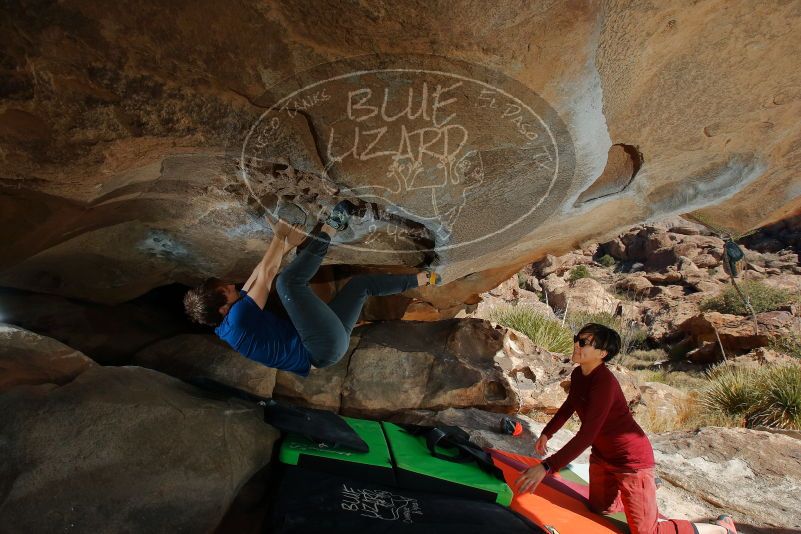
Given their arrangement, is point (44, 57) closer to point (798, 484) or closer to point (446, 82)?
point (446, 82)

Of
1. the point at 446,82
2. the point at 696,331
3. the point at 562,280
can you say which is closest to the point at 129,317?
the point at 446,82

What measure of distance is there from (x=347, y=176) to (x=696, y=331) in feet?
45.3

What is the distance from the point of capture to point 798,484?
3.43m

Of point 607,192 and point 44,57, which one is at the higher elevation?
point 607,192

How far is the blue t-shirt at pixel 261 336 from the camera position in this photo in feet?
8.30

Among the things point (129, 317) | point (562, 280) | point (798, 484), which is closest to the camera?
point (798, 484)

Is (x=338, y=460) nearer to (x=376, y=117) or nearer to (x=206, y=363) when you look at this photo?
(x=376, y=117)

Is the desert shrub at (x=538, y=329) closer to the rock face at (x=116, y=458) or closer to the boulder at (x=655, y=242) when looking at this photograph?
the rock face at (x=116, y=458)

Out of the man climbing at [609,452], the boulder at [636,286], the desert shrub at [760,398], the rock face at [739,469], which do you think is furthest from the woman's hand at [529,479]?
the boulder at [636,286]

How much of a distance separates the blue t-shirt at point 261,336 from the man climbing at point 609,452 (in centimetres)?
151

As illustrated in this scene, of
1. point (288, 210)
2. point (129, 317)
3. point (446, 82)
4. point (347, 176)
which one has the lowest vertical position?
point (129, 317)

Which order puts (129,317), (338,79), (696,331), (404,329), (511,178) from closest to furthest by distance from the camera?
1. (338,79)
2. (511,178)
3. (129,317)
4. (404,329)
5. (696,331)

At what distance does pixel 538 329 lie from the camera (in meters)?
8.79

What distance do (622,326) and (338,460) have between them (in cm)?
1487
